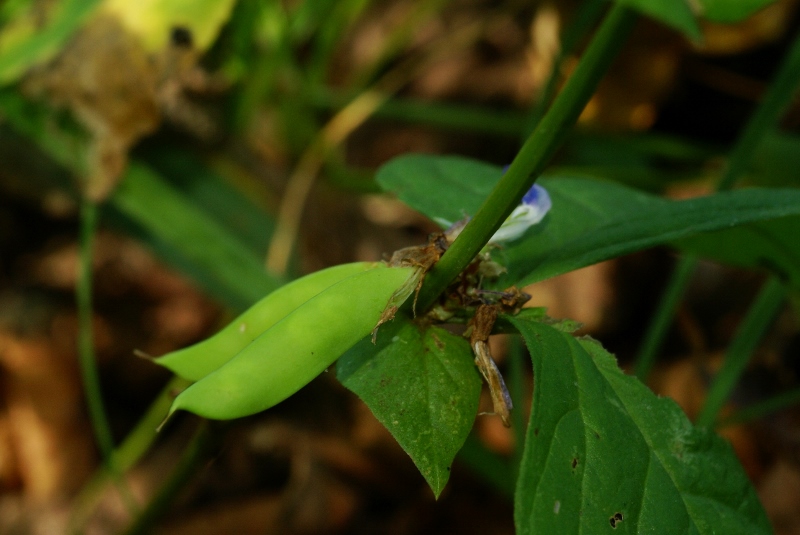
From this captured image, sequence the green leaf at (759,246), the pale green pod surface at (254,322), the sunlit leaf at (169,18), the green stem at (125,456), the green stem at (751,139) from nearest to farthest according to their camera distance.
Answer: the pale green pod surface at (254,322) → the green leaf at (759,246) → the green stem at (751,139) → the sunlit leaf at (169,18) → the green stem at (125,456)

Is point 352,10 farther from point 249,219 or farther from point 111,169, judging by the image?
point 111,169

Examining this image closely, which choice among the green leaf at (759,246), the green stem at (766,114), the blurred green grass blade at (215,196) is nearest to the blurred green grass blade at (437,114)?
the blurred green grass blade at (215,196)

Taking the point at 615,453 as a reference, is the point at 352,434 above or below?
below

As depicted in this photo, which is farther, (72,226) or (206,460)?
(72,226)

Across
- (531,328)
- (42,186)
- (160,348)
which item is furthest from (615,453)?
(160,348)

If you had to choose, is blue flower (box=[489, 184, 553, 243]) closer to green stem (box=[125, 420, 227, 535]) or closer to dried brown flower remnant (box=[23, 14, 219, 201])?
green stem (box=[125, 420, 227, 535])

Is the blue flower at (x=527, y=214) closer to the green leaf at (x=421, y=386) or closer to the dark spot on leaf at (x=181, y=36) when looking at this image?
the green leaf at (x=421, y=386)
